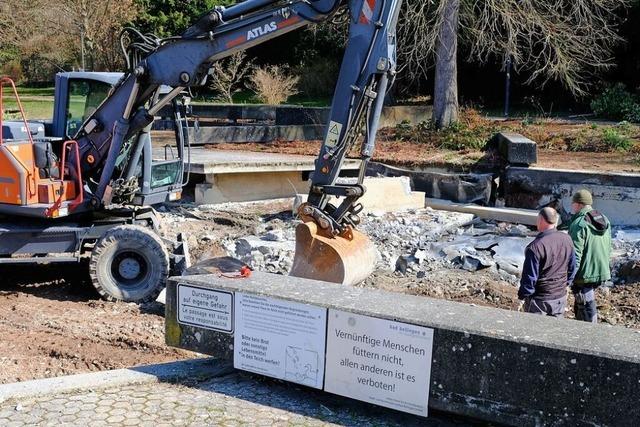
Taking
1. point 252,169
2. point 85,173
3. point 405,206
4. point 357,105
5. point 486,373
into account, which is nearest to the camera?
point 486,373

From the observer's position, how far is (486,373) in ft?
15.7

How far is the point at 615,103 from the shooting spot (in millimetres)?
22953

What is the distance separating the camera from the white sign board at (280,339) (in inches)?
211

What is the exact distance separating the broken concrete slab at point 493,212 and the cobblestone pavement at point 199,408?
8163 mm

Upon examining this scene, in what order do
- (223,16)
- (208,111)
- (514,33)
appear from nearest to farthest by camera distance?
1. (223,16)
2. (514,33)
3. (208,111)

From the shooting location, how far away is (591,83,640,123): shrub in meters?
22.4

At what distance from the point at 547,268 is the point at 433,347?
6.82 feet

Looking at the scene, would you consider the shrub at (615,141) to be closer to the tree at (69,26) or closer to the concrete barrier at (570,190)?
the concrete barrier at (570,190)

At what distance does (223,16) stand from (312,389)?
5.12m

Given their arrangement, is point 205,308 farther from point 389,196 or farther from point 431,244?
point 389,196

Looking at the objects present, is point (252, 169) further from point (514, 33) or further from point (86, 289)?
point (514, 33)

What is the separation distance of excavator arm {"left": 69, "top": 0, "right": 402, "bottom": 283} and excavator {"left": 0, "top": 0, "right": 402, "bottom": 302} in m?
0.01

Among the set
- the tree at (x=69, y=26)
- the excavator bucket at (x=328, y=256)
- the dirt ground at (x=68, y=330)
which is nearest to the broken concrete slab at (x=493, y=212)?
the excavator bucket at (x=328, y=256)

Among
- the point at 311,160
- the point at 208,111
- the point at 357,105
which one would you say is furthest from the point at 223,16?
the point at 208,111
